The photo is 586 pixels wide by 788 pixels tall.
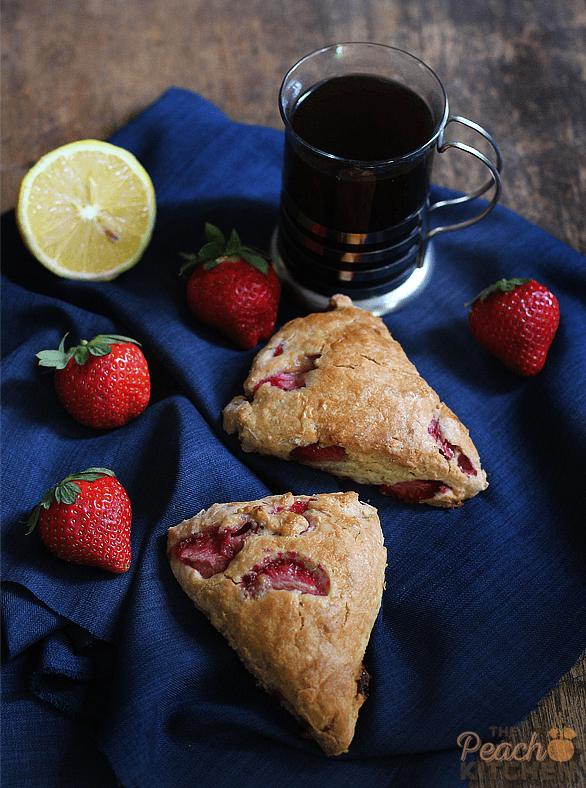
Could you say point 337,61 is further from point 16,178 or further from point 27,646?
point 27,646

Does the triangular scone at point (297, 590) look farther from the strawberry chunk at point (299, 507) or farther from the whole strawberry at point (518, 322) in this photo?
the whole strawberry at point (518, 322)

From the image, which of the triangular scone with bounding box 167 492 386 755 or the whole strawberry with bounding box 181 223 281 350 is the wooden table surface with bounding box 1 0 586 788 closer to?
the whole strawberry with bounding box 181 223 281 350

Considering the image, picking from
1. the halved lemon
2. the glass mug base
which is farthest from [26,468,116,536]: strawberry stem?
the glass mug base

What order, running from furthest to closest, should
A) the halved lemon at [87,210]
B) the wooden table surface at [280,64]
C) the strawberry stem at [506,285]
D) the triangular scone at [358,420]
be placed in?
1. the wooden table surface at [280,64]
2. the halved lemon at [87,210]
3. the strawberry stem at [506,285]
4. the triangular scone at [358,420]

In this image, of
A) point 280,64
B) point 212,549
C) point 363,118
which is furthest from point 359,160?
point 280,64

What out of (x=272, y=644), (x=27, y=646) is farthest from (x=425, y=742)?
(x=27, y=646)

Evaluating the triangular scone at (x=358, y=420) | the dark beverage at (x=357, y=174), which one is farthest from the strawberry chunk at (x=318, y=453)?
the dark beverage at (x=357, y=174)

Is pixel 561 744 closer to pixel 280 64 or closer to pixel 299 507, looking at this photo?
pixel 299 507
